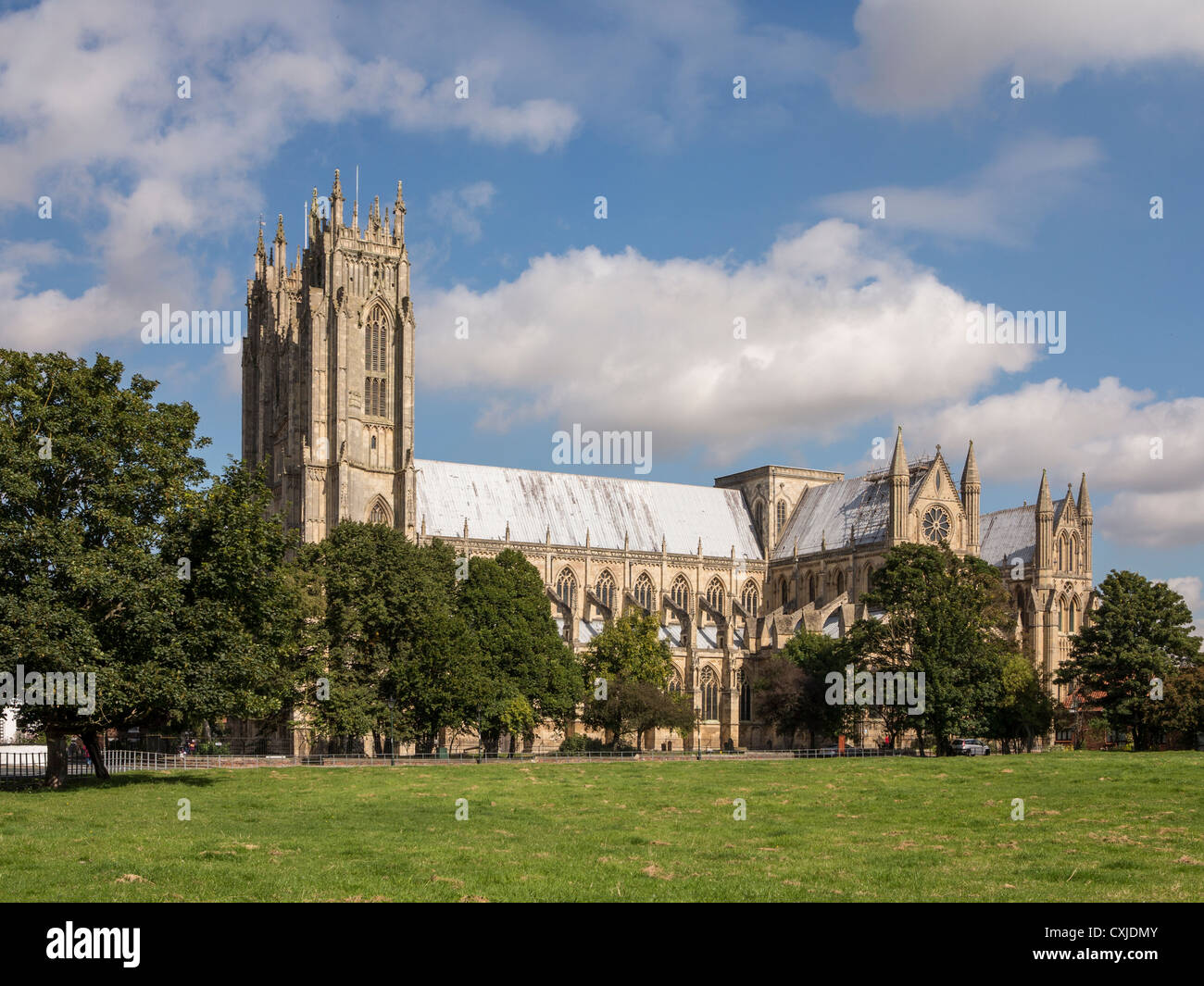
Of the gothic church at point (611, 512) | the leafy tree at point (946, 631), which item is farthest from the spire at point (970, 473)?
the leafy tree at point (946, 631)

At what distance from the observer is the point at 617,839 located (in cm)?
2438

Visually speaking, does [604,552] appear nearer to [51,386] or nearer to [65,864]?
[51,386]

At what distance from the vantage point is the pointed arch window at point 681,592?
101125mm

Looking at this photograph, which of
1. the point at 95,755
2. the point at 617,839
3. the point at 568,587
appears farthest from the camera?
the point at 568,587

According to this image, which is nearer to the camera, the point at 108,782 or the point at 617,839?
the point at 617,839

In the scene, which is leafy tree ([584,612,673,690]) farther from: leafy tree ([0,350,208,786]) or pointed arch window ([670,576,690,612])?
leafy tree ([0,350,208,786])

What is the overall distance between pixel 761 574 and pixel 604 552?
52.5 feet

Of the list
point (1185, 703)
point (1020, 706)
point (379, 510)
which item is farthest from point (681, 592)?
point (1185, 703)

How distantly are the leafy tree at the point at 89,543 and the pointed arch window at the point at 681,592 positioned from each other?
215 feet

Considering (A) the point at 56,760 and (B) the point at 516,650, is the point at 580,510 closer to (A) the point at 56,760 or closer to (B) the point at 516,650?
(B) the point at 516,650

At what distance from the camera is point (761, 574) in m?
107

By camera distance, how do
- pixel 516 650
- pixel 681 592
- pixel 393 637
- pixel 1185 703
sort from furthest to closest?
pixel 681 592, pixel 516 650, pixel 1185 703, pixel 393 637

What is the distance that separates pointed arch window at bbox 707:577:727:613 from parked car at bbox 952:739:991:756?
32861 millimetres

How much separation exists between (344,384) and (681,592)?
3168cm
